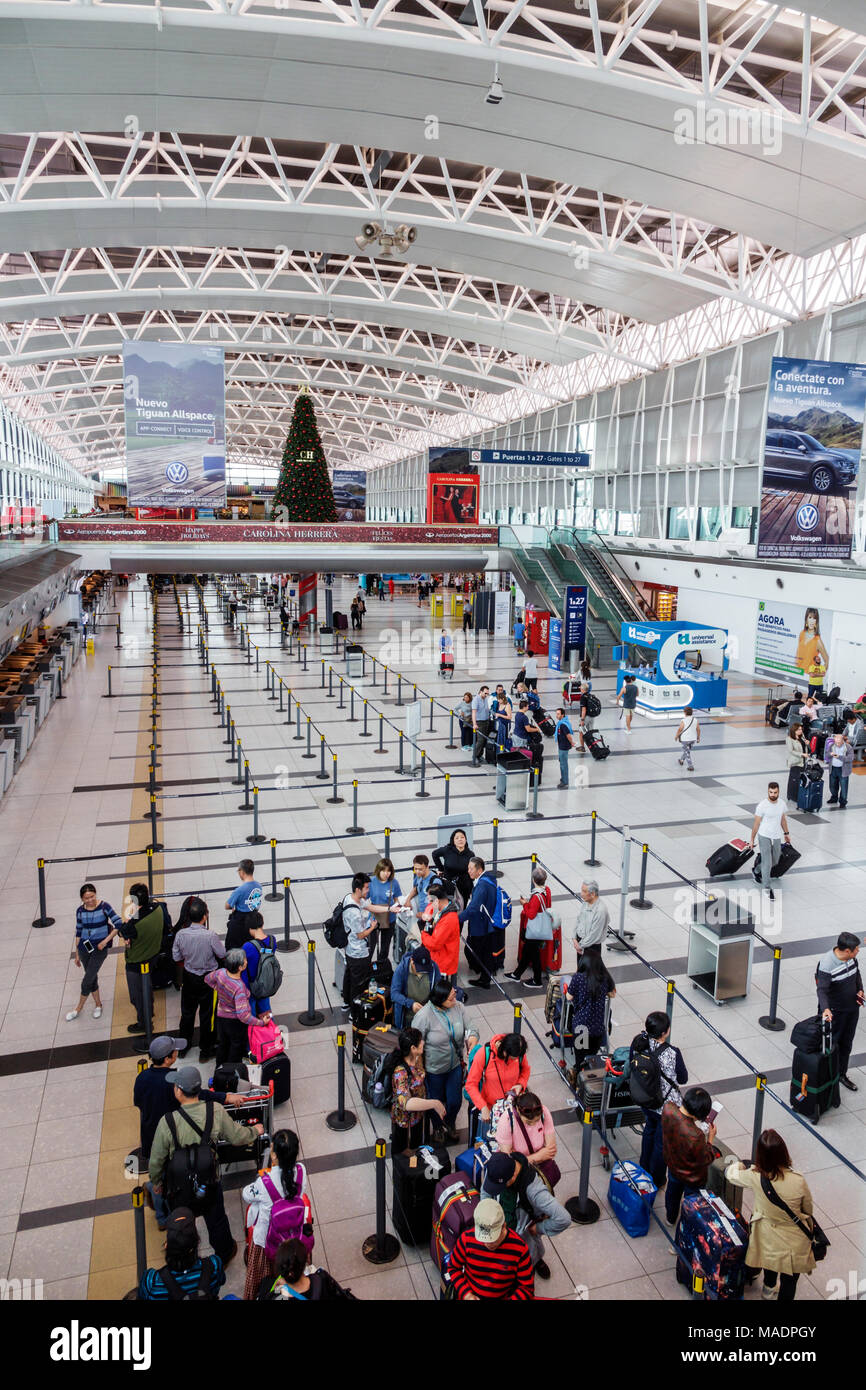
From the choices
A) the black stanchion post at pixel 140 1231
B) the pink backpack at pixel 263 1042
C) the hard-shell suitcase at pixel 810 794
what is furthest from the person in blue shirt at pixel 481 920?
the hard-shell suitcase at pixel 810 794

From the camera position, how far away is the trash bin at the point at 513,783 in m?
13.5

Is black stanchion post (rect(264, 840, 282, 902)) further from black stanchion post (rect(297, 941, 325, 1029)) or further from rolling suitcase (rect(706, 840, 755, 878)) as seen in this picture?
rolling suitcase (rect(706, 840, 755, 878))

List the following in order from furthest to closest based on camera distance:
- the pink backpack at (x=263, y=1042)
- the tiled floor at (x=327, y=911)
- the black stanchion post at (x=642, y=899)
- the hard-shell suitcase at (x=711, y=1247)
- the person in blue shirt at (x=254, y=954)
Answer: the black stanchion post at (x=642, y=899) → the person in blue shirt at (x=254, y=954) → the pink backpack at (x=263, y=1042) → the tiled floor at (x=327, y=911) → the hard-shell suitcase at (x=711, y=1247)

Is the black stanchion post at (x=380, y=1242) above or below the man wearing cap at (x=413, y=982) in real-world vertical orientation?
below

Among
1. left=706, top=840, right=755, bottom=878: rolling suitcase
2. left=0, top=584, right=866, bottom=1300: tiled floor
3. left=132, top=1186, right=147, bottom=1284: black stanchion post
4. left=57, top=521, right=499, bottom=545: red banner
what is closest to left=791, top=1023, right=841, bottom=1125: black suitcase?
left=0, top=584, right=866, bottom=1300: tiled floor

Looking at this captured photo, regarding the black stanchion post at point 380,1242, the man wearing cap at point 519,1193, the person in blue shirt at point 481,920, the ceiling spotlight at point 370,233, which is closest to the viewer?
the man wearing cap at point 519,1193

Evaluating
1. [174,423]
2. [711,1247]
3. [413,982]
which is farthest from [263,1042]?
[174,423]

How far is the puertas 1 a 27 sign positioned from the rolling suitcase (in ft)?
45.8

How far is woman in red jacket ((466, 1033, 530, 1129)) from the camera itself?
532 centimetres

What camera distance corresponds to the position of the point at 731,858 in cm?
1077

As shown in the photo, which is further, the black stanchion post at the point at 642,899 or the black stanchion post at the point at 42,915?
the black stanchion post at the point at 642,899

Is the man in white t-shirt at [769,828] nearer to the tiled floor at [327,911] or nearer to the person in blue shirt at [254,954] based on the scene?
the tiled floor at [327,911]

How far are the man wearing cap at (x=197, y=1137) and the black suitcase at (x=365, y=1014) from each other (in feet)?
6.57
